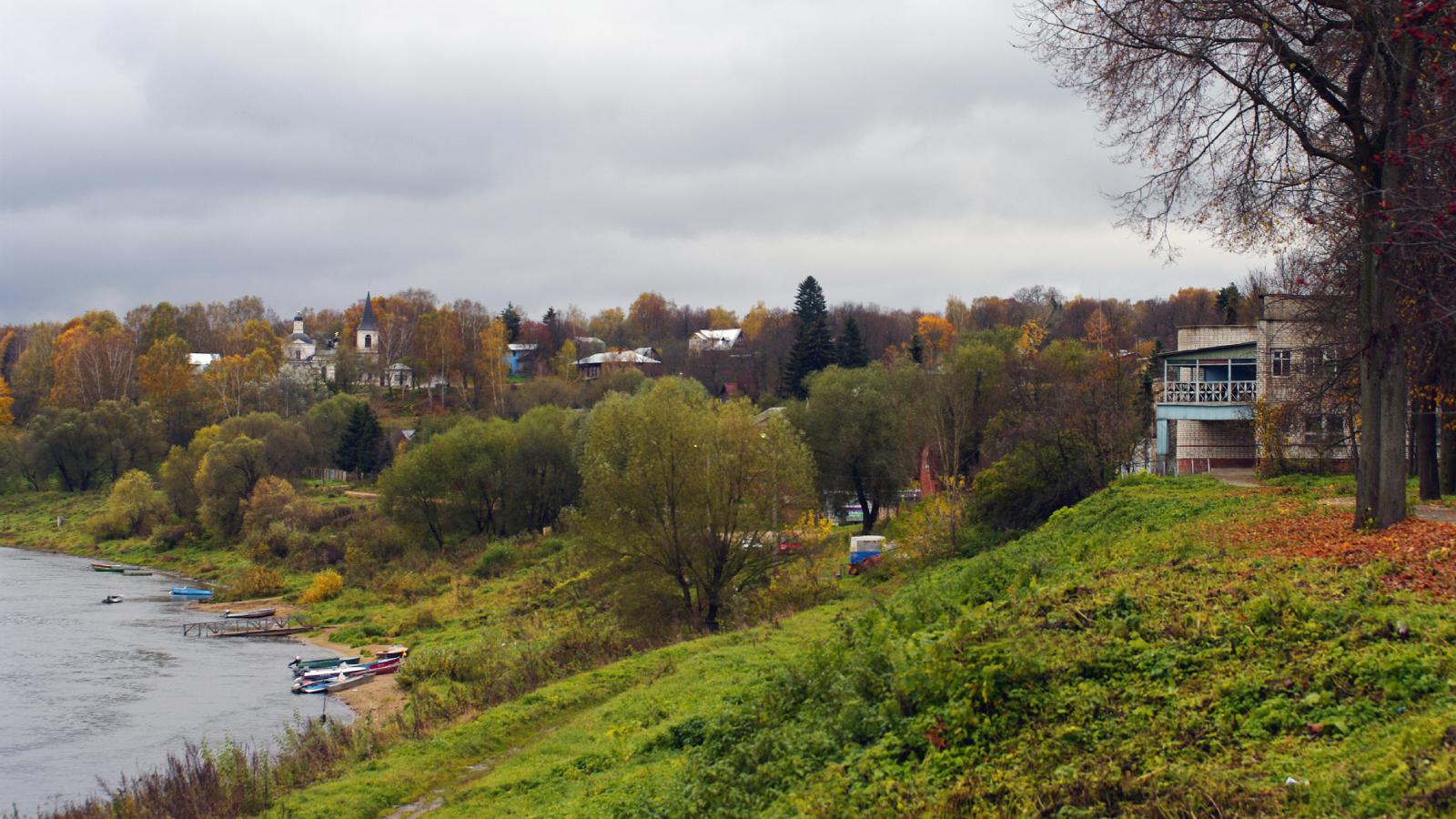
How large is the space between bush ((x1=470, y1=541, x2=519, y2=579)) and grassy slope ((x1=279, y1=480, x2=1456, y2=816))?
37311mm

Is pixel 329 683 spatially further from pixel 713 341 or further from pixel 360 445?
pixel 713 341

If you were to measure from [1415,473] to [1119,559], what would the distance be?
19.0 metres

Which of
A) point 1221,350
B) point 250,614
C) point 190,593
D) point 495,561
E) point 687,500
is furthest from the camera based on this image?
point 495,561

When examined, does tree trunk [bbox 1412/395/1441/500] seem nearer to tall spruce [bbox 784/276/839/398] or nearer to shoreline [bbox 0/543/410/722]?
shoreline [bbox 0/543/410/722]

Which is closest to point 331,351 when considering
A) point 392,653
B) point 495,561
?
point 495,561

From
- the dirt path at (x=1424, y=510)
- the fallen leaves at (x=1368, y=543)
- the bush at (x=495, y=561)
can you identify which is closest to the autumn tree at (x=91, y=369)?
the bush at (x=495, y=561)

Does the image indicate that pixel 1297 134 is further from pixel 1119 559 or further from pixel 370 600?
pixel 370 600

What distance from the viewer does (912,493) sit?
180 ft

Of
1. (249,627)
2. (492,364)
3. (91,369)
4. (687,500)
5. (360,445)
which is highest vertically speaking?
(492,364)

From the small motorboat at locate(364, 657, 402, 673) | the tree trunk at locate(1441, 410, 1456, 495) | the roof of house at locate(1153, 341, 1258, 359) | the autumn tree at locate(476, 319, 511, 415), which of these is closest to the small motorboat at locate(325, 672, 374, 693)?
the small motorboat at locate(364, 657, 402, 673)

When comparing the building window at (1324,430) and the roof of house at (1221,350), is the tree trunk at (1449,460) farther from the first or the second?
the roof of house at (1221,350)

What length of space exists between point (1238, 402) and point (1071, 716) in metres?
32.2

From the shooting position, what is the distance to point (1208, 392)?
1519 inches

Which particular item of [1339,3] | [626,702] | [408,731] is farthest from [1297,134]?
[408,731]
